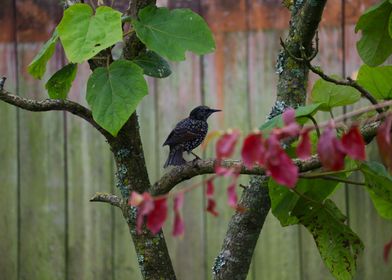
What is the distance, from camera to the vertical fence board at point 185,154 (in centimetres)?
241

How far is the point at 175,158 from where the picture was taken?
6.77 feet

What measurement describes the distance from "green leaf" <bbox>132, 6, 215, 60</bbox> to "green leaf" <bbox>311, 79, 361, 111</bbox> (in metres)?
0.22

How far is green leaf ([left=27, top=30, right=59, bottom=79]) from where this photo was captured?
1.40 meters

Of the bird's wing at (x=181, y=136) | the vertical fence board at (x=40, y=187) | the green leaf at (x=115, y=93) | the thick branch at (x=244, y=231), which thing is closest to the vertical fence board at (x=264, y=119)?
the bird's wing at (x=181, y=136)

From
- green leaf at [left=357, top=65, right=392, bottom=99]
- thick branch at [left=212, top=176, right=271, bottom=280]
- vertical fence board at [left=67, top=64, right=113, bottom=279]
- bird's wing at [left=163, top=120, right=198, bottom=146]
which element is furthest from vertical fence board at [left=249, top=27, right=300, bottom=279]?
green leaf at [left=357, top=65, right=392, bottom=99]

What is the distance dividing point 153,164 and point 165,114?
15cm

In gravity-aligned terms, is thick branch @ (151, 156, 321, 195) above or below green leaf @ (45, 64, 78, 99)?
below

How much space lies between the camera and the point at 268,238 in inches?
94.7

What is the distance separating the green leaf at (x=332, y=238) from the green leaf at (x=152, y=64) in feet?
1.19

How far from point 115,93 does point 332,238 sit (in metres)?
0.46

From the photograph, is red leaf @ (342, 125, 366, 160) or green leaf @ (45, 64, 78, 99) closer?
red leaf @ (342, 125, 366, 160)

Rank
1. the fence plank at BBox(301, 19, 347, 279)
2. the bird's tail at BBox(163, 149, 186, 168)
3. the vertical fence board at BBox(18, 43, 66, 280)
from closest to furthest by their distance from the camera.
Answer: the bird's tail at BBox(163, 149, 186, 168) → the fence plank at BBox(301, 19, 347, 279) → the vertical fence board at BBox(18, 43, 66, 280)

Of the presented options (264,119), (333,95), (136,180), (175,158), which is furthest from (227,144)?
(264,119)

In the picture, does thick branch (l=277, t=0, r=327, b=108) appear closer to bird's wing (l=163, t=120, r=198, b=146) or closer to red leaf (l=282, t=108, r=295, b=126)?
bird's wing (l=163, t=120, r=198, b=146)
